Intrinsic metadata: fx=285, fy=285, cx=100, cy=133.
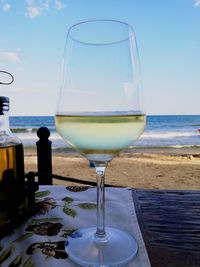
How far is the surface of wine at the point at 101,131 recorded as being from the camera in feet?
1.44

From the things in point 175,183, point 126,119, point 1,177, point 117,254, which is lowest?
point 175,183

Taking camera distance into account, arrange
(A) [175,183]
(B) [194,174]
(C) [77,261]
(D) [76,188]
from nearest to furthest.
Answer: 1. (C) [77,261]
2. (D) [76,188]
3. (A) [175,183]
4. (B) [194,174]

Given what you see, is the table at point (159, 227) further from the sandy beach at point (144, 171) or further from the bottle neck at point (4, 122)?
the sandy beach at point (144, 171)

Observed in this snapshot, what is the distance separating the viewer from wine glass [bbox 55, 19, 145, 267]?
0.45 metres

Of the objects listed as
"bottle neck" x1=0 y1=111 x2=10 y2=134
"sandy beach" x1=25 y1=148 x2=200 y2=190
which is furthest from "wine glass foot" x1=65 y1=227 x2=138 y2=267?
"sandy beach" x1=25 y1=148 x2=200 y2=190

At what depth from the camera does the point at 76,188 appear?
29.2 inches

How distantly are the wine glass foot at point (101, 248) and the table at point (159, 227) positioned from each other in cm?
2

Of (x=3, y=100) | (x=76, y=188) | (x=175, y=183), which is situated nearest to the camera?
(x=3, y=100)

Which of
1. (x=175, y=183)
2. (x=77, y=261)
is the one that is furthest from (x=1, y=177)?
(x=175, y=183)

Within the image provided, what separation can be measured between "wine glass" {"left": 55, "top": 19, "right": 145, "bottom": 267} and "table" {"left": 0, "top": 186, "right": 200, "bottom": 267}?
0.04 metres

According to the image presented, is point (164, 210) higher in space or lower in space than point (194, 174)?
higher

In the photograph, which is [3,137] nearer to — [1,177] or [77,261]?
[1,177]

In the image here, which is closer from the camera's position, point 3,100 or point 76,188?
point 3,100

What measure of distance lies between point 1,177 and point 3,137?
8 cm
